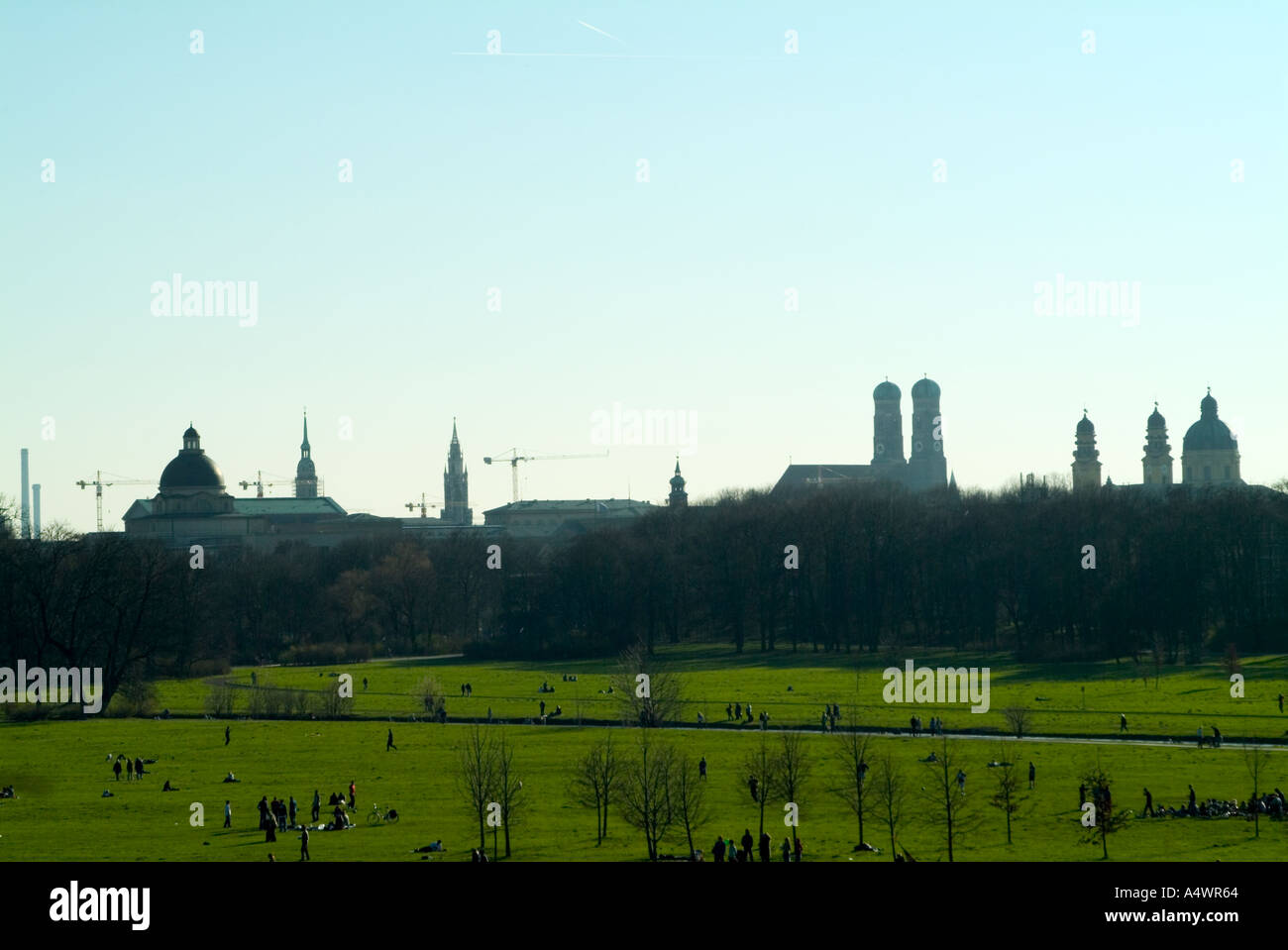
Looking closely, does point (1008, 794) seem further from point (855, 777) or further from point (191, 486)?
point (191, 486)

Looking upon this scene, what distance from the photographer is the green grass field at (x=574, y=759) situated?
39938 millimetres

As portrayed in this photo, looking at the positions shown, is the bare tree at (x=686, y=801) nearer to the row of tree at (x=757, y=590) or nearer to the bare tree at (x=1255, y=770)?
the bare tree at (x=1255, y=770)

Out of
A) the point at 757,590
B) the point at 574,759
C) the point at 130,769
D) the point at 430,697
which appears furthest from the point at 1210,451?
the point at 130,769

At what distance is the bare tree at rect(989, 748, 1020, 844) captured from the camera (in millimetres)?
41500

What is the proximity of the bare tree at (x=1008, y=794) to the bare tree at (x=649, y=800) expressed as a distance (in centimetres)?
758

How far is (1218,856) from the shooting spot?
119 feet

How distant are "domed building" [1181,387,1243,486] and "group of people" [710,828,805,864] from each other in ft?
517

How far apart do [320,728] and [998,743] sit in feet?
84.3

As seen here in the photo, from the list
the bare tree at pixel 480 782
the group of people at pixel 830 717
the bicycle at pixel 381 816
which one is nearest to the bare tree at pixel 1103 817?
the bare tree at pixel 480 782

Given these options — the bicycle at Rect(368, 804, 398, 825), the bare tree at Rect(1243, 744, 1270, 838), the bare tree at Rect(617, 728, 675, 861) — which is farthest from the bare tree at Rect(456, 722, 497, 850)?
the bare tree at Rect(1243, 744, 1270, 838)

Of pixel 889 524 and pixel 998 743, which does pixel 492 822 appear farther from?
pixel 889 524

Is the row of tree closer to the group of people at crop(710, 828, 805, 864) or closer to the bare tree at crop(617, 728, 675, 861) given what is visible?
the bare tree at crop(617, 728, 675, 861)

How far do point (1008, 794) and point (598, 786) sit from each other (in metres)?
9.70

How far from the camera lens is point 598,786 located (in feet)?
144
